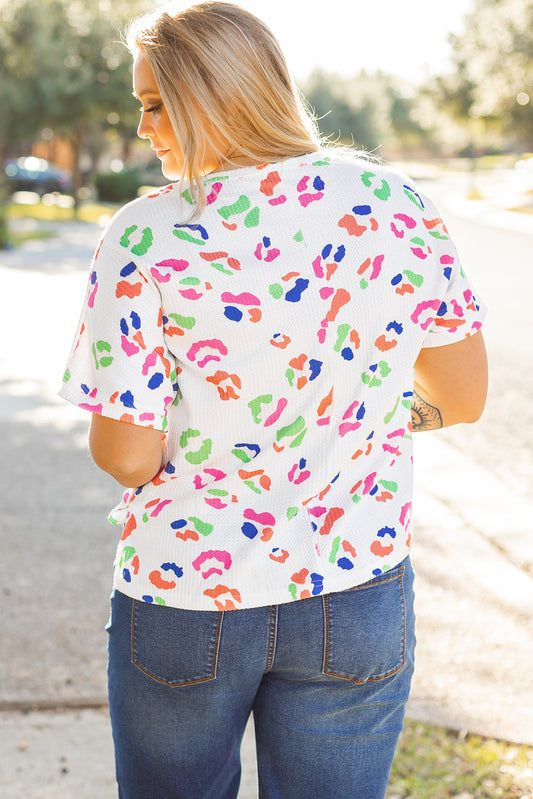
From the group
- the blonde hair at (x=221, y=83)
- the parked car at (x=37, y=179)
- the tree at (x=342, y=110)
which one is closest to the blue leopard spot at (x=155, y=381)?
the blonde hair at (x=221, y=83)

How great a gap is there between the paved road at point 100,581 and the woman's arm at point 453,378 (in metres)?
1.52

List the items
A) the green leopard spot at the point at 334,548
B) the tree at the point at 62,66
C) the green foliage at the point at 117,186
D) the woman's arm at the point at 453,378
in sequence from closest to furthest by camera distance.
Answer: the green leopard spot at the point at 334,548 < the woman's arm at the point at 453,378 < the tree at the point at 62,66 < the green foliage at the point at 117,186

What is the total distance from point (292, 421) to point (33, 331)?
8.14m

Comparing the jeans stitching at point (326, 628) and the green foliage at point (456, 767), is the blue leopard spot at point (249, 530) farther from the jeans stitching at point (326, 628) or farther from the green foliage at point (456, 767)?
the green foliage at point (456, 767)

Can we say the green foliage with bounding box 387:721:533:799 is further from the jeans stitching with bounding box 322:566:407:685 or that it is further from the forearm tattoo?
the forearm tattoo

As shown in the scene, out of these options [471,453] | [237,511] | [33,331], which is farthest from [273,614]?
[33,331]

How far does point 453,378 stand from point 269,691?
0.60m

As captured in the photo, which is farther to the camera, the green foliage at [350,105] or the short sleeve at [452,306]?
the green foliage at [350,105]

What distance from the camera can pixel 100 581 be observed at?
3.84m

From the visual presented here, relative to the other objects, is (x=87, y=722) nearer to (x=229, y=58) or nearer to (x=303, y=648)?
(x=303, y=648)

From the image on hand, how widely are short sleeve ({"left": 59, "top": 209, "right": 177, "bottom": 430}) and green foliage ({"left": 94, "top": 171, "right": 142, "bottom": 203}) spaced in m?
29.5

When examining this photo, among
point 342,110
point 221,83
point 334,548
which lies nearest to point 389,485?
point 334,548

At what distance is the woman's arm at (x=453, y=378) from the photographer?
1499 millimetres

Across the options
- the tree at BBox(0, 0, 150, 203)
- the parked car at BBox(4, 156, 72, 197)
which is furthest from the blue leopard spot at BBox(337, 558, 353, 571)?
Result: the parked car at BBox(4, 156, 72, 197)
